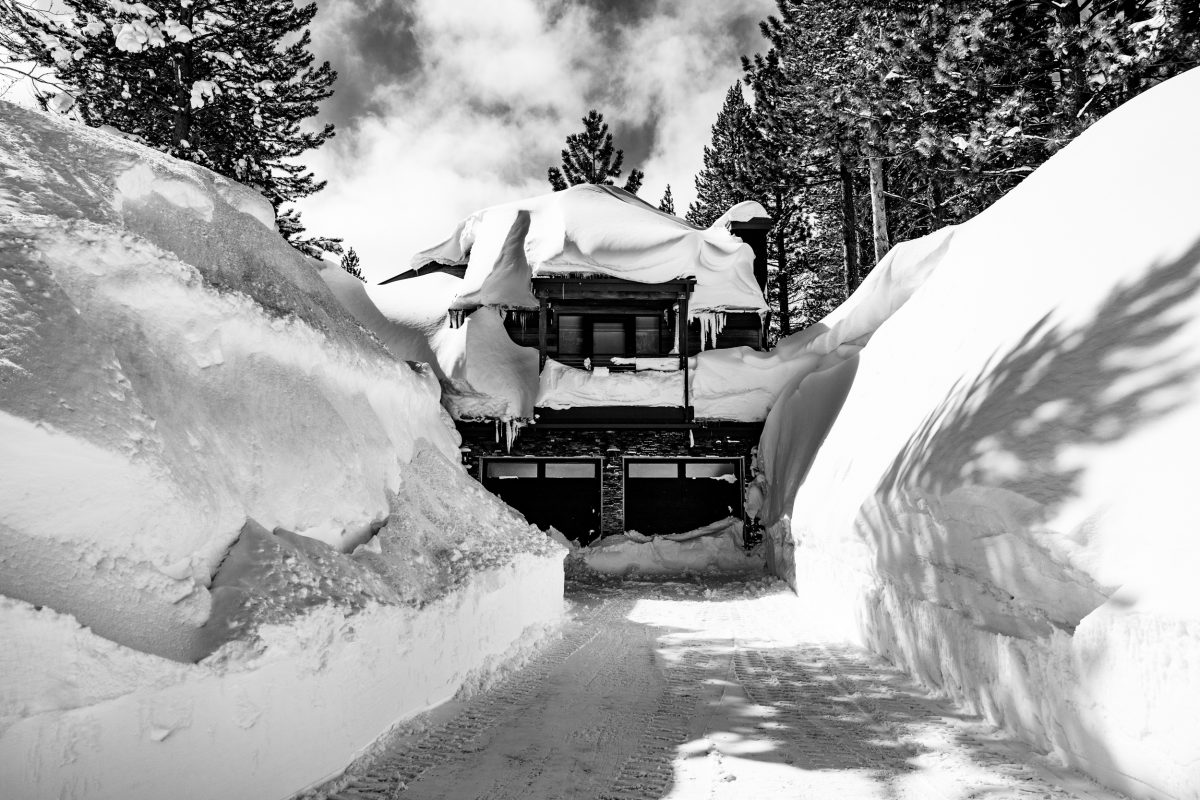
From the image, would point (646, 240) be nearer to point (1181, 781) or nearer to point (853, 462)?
point (853, 462)

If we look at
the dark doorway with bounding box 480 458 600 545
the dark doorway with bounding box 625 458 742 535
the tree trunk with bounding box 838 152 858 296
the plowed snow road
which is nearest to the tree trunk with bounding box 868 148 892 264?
the tree trunk with bounding box 838 152 858 296

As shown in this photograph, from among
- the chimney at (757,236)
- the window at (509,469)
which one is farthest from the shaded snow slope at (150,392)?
the chimney at (757,236)

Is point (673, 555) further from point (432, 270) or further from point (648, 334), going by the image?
point (432, 270)

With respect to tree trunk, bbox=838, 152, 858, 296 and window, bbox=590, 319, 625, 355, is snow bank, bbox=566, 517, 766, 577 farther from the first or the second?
tree trunk, bbox=838, 152, 858, 296

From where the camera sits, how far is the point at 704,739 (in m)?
4.18

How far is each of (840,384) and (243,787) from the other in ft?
35.0

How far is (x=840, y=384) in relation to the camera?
11.9 m

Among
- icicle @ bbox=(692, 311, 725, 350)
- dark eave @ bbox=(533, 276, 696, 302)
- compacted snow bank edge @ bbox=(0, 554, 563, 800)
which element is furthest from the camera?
icicle @ bbox=(692, 311, 725, 350)

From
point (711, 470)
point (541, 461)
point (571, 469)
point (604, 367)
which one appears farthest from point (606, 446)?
point (711, 470)

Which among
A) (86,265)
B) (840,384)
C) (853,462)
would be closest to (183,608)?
(86,265)

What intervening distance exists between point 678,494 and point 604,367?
3162mm

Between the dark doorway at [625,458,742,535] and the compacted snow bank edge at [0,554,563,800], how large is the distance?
10.0 meters

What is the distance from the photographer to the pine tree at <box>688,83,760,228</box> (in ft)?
84.3

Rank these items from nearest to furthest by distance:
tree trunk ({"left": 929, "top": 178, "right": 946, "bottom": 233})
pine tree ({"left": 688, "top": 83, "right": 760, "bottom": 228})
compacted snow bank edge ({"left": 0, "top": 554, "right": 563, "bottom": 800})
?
1. compacted snow bank edge ({"left": 0, "top": 554, "right": 563, "bottom": 800})
2. tree trunk ({"left": 929, "top": 178, "right": 946, "bottom": 233})
3. pine tree ({"left": 688, "top": 83, "right": 760, "bottom": 228})
